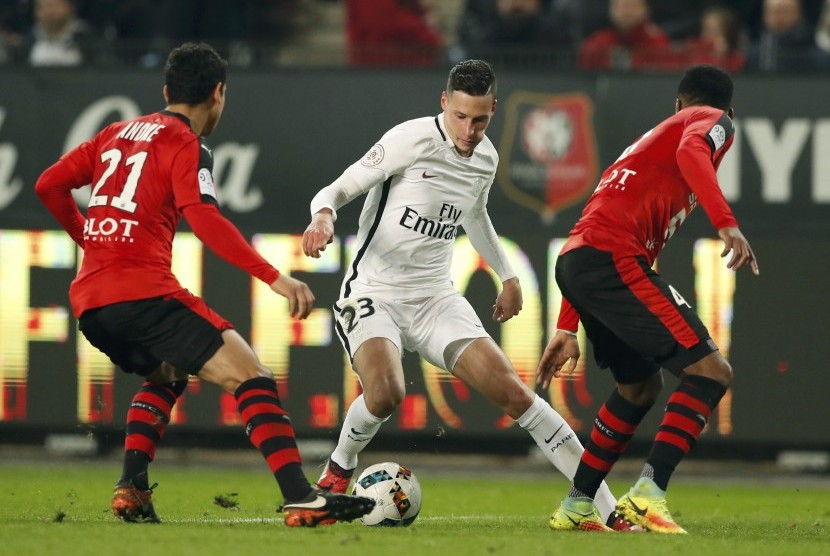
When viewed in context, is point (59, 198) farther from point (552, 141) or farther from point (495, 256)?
point (552, 141)

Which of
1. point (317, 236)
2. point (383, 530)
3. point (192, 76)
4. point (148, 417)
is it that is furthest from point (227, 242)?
point (383, 530)

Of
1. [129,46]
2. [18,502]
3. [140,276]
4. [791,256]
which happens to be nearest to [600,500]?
[140,276]

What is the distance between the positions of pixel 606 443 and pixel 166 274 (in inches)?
87.2

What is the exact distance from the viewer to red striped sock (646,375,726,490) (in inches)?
270

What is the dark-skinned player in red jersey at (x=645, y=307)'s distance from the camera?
22.5ft

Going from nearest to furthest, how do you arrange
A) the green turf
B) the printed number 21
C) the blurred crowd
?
the green turf
the printed number 21
the blurred crowd

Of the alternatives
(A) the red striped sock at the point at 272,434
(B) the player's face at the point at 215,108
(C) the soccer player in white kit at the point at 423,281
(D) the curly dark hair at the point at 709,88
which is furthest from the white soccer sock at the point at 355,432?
(D) the curly dark hair at the point at 709,88

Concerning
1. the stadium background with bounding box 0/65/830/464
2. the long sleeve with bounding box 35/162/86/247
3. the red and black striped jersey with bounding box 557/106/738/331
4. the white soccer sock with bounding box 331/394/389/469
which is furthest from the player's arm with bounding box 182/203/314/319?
the stadium background with bounding box 0/65/830/464

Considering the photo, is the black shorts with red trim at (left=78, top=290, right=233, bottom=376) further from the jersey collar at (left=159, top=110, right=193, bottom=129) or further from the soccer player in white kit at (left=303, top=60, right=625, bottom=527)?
the soccer player in white kit at (left=303, top=60, right=625, bottom=527)

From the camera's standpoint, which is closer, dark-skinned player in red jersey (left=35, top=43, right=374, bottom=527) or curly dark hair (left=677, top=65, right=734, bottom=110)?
dark-skinned player in red jersey (left=35, top=43, right=374, bottom=527)

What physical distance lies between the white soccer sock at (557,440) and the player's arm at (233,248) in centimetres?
152

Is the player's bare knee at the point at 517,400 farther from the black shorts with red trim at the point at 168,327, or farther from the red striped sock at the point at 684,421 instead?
the black shorts with red trim at the point at 168,327

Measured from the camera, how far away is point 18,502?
8656mm

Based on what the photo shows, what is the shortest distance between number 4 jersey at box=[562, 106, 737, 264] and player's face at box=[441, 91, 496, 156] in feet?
2.19
